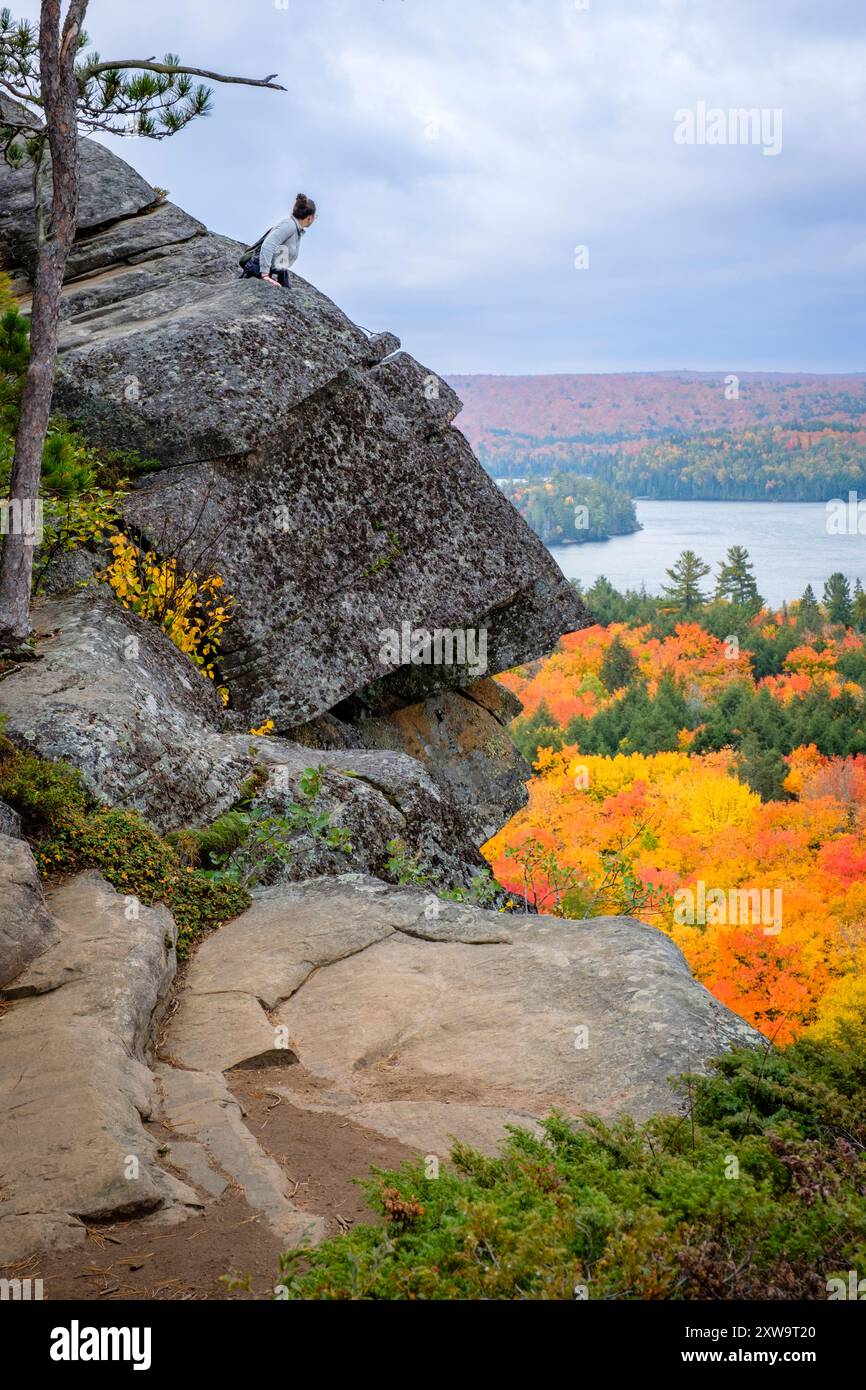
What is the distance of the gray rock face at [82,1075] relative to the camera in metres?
4.43

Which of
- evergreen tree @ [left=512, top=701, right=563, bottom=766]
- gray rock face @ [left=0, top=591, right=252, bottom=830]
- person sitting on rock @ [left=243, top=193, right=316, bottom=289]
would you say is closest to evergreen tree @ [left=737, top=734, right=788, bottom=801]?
evergreen tree @ [left=512, top=701, right=563, bottom=766]

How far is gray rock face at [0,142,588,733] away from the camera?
13148 millimetres

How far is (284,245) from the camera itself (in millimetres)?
15008

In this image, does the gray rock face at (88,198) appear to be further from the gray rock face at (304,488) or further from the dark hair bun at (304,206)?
the dark hair bun at (304,206)

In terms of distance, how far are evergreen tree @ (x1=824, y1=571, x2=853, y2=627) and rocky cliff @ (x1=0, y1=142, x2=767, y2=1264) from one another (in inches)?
3775

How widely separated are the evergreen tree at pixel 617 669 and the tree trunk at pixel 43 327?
86.8 m

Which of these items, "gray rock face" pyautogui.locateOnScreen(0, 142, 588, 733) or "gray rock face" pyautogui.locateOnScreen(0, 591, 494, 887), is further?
"gray rock face" pyautogui.locateOnScreen(0, 142, 588, 733)

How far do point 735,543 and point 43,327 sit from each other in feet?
534

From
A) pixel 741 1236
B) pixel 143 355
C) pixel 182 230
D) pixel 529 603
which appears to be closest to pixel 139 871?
pixel 741 1236

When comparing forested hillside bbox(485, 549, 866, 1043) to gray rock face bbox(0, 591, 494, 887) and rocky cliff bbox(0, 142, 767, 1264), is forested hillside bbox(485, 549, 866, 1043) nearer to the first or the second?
rocky cliff bbox(0, 142, 767, 1264)

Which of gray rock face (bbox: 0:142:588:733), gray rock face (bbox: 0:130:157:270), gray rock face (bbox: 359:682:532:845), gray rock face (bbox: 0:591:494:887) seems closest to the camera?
gray rock face (bbox: 0:591:494:887)

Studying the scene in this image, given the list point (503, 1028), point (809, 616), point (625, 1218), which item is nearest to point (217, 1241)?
point (625, 1218)

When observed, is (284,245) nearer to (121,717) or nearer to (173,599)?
(173,599)

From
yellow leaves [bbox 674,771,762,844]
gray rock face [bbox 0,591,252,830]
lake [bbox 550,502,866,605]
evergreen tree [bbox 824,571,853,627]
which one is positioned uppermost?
lake [bbox 550,502,866,605]
